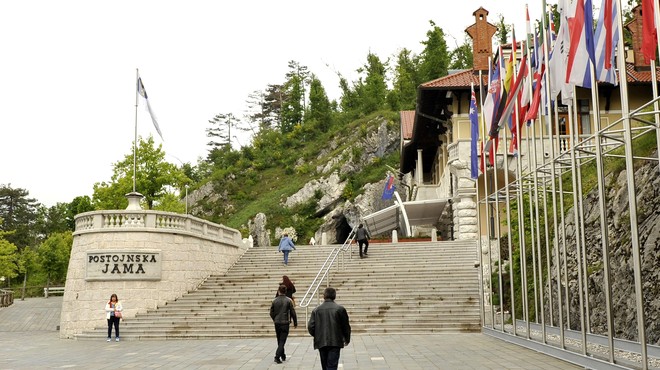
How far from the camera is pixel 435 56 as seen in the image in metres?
75.2

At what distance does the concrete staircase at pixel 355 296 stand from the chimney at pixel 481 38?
884 cm

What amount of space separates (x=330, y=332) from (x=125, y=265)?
17.5 metres

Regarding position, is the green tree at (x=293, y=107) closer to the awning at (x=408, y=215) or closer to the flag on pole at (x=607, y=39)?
the awning at (x=408, y=215)

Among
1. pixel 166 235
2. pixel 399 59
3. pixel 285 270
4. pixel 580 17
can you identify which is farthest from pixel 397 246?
pixel 399 59

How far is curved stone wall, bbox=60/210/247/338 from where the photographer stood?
80.7ft

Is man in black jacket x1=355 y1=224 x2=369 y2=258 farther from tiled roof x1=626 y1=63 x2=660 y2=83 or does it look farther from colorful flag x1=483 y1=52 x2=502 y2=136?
tiled roof x1=626 y1=63 x2=660 y2=83

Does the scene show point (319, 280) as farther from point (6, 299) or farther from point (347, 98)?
point (347, 98)

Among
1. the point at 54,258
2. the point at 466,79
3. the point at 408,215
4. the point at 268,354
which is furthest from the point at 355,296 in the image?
the point at 54,258

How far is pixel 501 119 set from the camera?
17.0m

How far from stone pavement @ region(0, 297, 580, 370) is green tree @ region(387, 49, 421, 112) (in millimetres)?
60750

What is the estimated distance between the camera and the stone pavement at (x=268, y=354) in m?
12.8

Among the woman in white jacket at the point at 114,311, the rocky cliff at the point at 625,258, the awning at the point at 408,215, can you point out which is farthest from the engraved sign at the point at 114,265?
the awning at the point at 408,215

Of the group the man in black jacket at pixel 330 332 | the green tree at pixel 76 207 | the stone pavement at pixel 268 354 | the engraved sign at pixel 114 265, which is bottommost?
the stone pavement at pixel 268 354

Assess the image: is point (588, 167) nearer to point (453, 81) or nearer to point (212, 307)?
point (453, 81)
